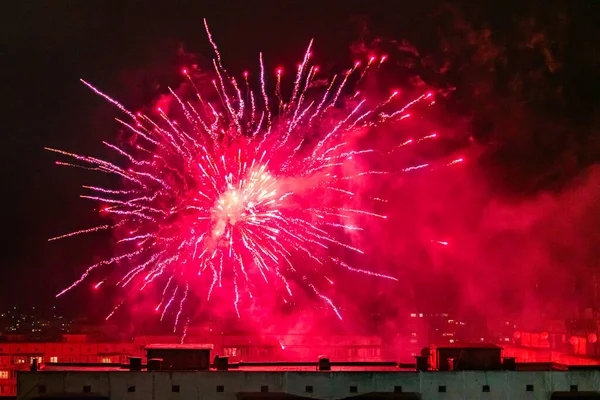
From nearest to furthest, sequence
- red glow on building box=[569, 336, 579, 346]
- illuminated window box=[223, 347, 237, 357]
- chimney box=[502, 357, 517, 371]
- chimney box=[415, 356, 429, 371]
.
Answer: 1. chimney box=[415, 356, 429, 371]
2. chimney box=[502, 357, 517, 371]
3. red glow on building box=[569, 336, 579, 346]
4. illuminated window box=[223, 347, 237, 357]

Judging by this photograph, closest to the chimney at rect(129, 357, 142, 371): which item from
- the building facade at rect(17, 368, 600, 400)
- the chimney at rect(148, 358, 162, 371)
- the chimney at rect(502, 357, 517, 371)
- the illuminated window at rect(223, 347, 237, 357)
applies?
the chimney at rect(148, 358, 162, 371)

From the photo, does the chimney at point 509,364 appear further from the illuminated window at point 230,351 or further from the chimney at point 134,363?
the illuminated window at point 230,351

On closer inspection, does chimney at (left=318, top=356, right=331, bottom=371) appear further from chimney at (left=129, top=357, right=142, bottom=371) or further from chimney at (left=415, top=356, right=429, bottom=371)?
chimney at (left=129, top=357, right=142, bottom=371)

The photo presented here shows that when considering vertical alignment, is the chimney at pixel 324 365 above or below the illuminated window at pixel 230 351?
above

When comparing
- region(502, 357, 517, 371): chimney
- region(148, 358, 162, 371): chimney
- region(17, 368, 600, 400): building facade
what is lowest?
region(17, 368, 600, 400): building facade

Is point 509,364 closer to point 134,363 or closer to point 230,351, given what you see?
point 134,363

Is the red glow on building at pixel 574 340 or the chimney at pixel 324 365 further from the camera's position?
the red glow on building at pixel 574 340

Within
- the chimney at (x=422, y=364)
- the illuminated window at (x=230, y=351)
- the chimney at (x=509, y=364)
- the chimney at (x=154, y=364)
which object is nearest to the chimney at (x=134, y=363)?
the chimney at (x=154, y=364)

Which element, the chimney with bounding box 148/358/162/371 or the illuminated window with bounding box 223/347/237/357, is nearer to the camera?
the chimney with bounding box 148/358/162/371

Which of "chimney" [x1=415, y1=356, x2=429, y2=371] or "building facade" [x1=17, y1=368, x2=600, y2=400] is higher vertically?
"chimney" [x1=415, y1=356, x2=429, y2=371]

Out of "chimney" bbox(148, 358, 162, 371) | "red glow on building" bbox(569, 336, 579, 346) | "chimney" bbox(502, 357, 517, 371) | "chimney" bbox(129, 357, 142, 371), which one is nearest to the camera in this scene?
"chimney" bbox(148, 358, 162, 371)

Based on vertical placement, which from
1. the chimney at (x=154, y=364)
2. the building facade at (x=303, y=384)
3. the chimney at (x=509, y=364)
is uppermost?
the chimney at (x=154, y=364)

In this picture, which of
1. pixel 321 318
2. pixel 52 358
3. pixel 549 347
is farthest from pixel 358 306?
pixel 52 358

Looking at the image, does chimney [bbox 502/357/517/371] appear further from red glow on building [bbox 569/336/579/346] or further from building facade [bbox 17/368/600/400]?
red glow on building [bbox 569/336/579/346]
